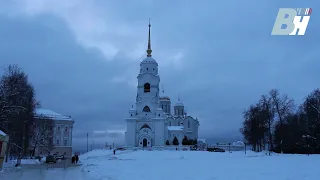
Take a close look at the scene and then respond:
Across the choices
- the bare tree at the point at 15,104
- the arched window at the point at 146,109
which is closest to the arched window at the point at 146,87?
the arched window at the point at 146,109

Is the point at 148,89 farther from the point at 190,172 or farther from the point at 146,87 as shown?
the point at 190,172

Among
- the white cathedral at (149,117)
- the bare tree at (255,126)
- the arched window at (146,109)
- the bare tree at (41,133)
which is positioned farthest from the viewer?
the arched window at (146,109)

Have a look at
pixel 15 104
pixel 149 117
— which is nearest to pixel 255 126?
pixel 149 117

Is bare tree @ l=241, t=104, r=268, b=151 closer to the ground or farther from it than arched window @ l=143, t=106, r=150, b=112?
closer to the ground

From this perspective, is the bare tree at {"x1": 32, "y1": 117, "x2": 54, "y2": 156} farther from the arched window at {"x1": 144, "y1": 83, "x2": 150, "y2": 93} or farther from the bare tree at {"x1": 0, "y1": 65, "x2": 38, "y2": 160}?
the arched window at {"x1": 144, "y1": 83, "x2": 150, "y2": 93}

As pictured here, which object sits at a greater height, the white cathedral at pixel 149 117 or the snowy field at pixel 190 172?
the white cathedral at pixel 149 117

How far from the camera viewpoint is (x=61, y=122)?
252 ft

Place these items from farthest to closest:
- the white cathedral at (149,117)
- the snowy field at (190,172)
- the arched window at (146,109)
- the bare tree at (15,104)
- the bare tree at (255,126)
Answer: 1. the arched window at (146,109)
2. the white cathedral at (149,117)
3. the bare tree at (255,126)
4. the bare tree at (15,104)
5. the snowy field at (190,172)

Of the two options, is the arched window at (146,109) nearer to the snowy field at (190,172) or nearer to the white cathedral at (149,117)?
the white cathedral at (149,117)

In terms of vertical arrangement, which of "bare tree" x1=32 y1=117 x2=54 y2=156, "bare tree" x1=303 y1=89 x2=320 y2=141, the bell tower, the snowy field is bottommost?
the snowy field

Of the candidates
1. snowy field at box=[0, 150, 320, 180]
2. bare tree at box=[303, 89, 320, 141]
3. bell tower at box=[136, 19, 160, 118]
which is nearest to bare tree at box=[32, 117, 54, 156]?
bell tower at box=[136, 19, 160, 118]

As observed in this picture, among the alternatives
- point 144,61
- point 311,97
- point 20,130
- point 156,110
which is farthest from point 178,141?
point 20,130

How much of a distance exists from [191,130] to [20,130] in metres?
69.3

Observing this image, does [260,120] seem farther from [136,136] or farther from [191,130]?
[191,130]
